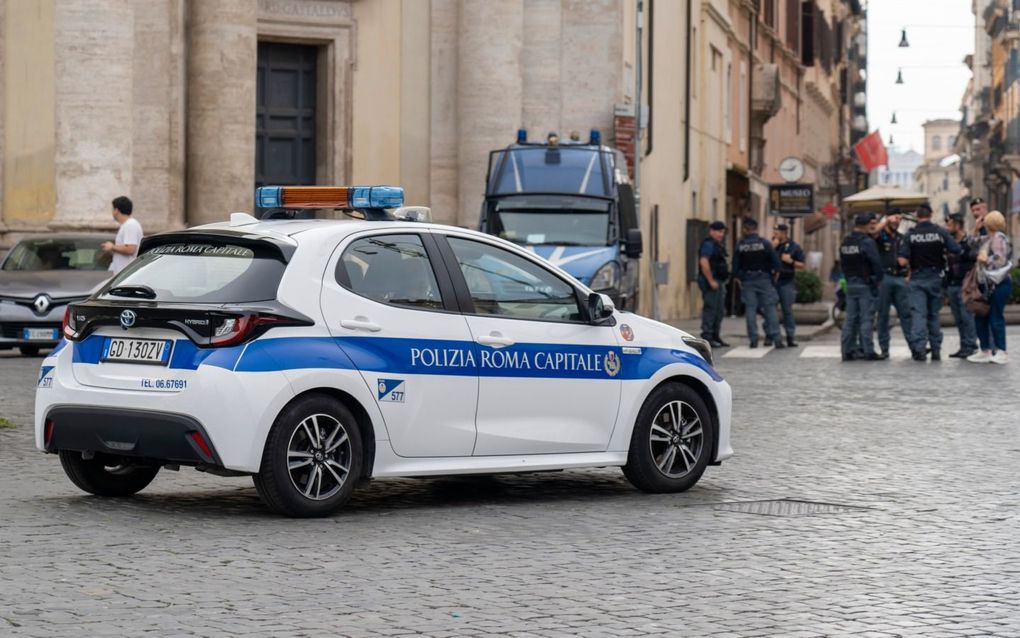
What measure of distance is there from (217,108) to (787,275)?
889 cm

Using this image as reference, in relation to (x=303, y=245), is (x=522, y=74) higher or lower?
higher

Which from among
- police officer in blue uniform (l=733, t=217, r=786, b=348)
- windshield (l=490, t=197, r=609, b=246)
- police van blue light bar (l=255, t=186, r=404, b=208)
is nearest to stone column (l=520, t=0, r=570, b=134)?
police officer in blue uniform (l=733, t=217, r=786, b=348)

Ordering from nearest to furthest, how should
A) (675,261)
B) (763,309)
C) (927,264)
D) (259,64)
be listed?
(927,264)
(763,309)
(259,64)
(675,261)


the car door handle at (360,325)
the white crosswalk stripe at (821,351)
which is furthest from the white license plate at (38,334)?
the car door handle at (360,325)

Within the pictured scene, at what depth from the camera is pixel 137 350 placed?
9273 mm

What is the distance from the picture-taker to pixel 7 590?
7.16 metres

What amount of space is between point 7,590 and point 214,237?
2.80 m

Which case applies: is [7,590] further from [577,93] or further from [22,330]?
[577,93]

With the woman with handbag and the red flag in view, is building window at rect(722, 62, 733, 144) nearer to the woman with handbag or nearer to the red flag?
the red flag

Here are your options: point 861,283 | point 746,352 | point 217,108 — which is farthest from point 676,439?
point 217,108

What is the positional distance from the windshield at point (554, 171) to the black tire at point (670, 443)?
15.7 metres

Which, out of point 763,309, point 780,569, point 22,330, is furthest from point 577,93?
point 780,569

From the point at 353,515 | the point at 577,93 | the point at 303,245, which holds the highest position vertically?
the point at 577,93

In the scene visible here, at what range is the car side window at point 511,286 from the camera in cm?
1003
